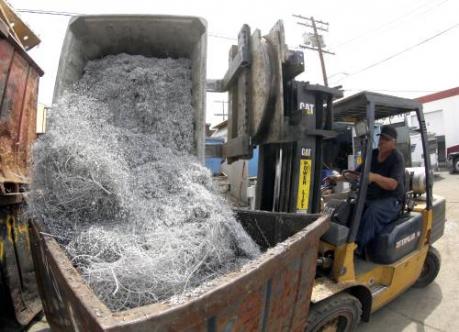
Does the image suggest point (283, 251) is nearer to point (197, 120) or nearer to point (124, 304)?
point (124, 304)

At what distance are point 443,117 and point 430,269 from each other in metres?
18.2

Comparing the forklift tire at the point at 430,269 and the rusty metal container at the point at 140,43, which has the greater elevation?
the rusty metal container at the point at 140,43

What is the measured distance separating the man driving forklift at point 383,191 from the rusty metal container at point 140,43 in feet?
5.47

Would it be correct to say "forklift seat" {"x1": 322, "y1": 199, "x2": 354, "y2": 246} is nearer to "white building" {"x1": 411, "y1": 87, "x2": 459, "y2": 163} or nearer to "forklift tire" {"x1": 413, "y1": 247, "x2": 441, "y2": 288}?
"forklift tire" {"x1": 413, "y1": 247, "x2": 441, "y2": 288}

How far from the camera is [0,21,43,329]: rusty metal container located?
341cm

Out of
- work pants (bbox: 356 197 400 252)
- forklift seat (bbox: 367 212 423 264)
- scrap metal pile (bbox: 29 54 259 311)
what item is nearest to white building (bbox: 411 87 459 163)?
forklift seat (bbox: 367 212 423 264)

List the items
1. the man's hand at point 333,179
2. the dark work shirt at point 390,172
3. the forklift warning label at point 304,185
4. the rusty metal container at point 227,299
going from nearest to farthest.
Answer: the rusty metal container at point 227,299, the forklift warning label at point 304,185, the dark work shirt at point 390,172, the man's hand at point 333,179

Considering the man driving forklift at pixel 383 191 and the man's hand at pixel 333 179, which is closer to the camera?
the man driving forklift at pixel 383 191

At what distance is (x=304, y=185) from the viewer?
123 inches

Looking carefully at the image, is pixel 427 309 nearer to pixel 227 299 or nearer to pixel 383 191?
pixel 383 191

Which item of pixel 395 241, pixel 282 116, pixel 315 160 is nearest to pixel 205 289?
pixel 282 116

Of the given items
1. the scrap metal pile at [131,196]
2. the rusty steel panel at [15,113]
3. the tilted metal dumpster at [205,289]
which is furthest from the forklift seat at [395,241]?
the rusty steel panel at [15,113]

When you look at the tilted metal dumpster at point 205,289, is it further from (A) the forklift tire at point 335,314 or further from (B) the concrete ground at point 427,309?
(B) the concrete ground at point 427,309

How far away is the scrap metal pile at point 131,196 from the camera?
1737mm
